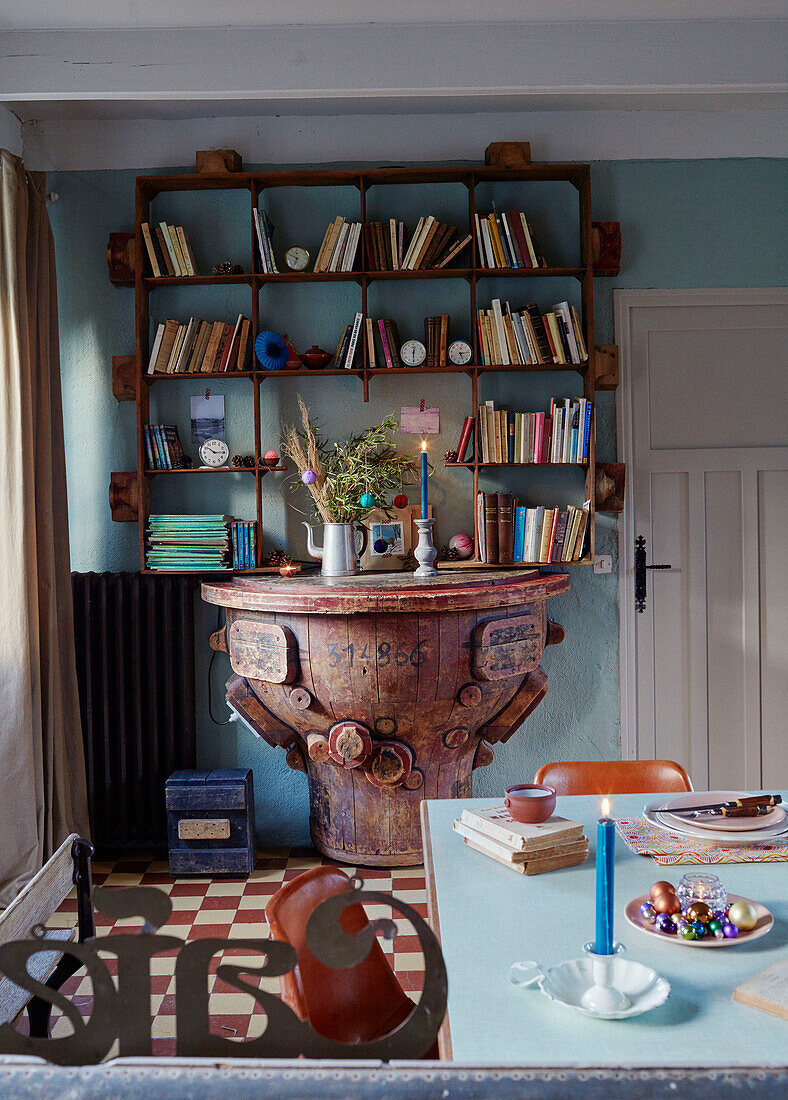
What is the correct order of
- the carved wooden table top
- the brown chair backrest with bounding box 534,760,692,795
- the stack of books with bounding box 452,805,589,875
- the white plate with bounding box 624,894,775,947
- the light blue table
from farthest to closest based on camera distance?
the carved wooden table top, the brown chair backrest with bounding box 534,760,692,795, the stack of books with bounding box 452,805,589,875, the white plate with bounding box 624,894,775,947, the light blue table

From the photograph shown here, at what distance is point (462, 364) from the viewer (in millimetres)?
3553

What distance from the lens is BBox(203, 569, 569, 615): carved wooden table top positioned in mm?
2857

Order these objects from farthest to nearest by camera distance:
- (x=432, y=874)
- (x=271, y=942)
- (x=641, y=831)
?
(x=641, y=831), (x=432, y=874), (x=271, y=942)

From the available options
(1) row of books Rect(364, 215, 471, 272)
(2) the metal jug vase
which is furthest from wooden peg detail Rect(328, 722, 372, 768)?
Result: (1) row of books Rect(364, 215, 471, 272)

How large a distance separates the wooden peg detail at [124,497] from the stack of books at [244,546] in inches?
17.2

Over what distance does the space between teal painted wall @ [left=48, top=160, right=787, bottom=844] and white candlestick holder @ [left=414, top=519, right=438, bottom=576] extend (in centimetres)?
44

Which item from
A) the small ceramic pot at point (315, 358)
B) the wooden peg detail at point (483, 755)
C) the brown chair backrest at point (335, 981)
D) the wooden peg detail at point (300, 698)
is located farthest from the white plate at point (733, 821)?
the small ceramic pot at point (315, 358)

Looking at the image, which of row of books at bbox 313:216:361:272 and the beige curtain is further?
row of books at bbox 313:216:361:272

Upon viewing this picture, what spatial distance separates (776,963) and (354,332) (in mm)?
2915

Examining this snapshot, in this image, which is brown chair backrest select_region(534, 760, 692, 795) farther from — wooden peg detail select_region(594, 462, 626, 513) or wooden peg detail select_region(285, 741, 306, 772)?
wooden peg detail select_region(594, 462, 626, 513)

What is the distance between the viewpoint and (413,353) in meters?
3.57

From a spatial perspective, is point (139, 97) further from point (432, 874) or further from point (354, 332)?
point (432, 874)

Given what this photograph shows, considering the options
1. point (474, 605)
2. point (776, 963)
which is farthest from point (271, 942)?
point (474, 605)

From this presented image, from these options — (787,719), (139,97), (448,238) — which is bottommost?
(787,719)
